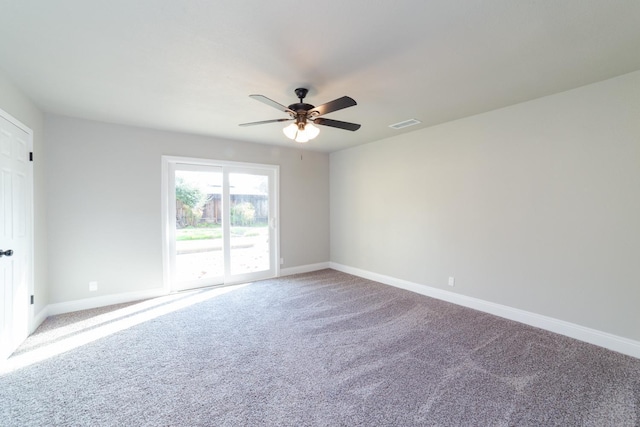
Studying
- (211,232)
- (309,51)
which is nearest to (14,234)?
(211,232)

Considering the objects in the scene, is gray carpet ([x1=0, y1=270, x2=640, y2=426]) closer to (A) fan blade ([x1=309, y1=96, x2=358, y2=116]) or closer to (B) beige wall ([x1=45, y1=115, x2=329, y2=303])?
(B) beige wall ([x1=45, y1=115, x2=329, y2=303])

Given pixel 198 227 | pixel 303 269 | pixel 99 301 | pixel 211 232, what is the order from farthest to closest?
pixel 303 269
pixel 211 232
pixel 198 227
pixel 99 301

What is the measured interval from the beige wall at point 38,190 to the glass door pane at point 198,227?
1.52 metres

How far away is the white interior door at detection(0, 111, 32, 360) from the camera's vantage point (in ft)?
8.09

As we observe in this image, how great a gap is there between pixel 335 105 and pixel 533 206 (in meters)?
2.67

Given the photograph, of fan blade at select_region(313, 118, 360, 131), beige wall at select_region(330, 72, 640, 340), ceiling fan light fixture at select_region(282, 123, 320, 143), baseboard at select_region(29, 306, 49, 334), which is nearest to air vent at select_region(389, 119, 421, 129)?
beige wall at select_region(330, 72, 640, 340)

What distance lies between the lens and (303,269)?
18.9 feet

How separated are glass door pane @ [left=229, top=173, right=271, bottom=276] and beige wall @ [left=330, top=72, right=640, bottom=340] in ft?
7.73

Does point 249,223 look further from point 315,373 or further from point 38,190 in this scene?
point 315,373

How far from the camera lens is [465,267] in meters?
3.83

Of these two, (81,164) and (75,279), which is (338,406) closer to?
(75,279)

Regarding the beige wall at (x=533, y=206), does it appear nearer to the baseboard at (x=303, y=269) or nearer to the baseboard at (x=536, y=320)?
the baseboard at (x=536, y=320)

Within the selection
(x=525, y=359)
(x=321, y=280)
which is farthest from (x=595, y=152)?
(x=321, y=280)

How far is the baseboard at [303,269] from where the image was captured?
550 cm
